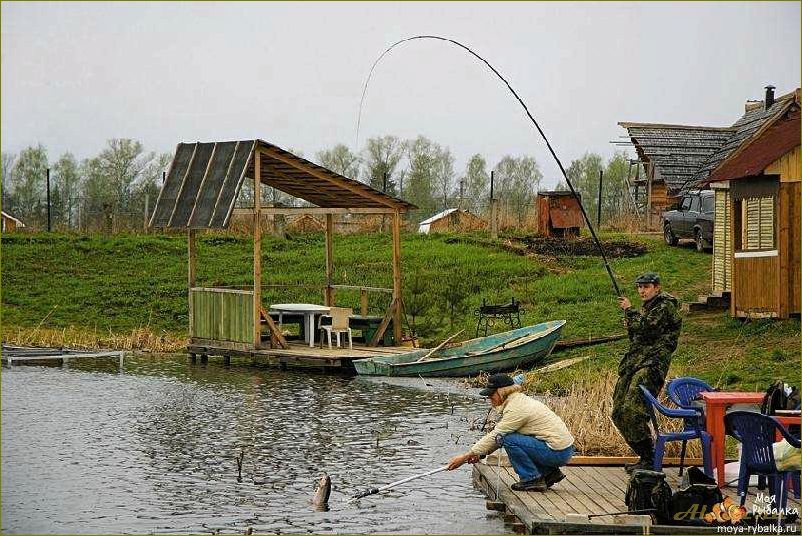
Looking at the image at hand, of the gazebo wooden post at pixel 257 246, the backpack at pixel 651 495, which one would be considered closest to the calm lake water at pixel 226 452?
the gazebo wooden post at pixel 257 246

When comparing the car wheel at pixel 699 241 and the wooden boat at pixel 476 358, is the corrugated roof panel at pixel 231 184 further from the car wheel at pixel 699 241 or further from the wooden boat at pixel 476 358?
the car wheel at pixel 699 241

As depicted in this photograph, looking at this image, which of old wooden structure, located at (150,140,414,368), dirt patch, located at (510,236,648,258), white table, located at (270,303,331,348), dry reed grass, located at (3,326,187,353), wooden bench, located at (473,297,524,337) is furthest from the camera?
dirt patch, located at (510,236,648,258)

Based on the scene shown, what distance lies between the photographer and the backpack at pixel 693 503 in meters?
9.91

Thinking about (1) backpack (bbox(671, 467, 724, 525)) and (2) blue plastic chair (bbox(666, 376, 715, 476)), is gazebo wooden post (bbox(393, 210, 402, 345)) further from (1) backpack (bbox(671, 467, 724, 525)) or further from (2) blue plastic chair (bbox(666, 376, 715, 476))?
(1) backpack (bbox(671, 467, 724, 525))

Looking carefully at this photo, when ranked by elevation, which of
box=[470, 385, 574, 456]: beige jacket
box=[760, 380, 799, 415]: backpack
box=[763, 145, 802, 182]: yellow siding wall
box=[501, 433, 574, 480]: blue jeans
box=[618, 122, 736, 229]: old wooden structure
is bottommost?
box=[501, 433, 574, 480]: blue jeans

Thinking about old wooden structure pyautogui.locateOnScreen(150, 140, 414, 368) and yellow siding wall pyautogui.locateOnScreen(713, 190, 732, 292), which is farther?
yellow siding wall pyautogui.locateOnScreen(713, 190, 732, 292)

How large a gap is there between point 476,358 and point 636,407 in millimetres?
11182

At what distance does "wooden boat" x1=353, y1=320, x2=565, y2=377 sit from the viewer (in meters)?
22.3

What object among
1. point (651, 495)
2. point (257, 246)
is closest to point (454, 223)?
point (257, 246)

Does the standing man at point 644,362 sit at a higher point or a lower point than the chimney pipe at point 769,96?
lower

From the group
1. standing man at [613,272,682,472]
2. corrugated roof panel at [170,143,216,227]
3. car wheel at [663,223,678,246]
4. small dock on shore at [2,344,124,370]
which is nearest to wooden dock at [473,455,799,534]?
standing man at [613,272,682,472]

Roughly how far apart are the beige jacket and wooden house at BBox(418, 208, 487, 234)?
32065 mm

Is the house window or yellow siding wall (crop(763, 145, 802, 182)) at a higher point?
yellow siding wall (crop(763, 145, 802, 182))

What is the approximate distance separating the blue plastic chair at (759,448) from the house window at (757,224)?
41.7 feet
